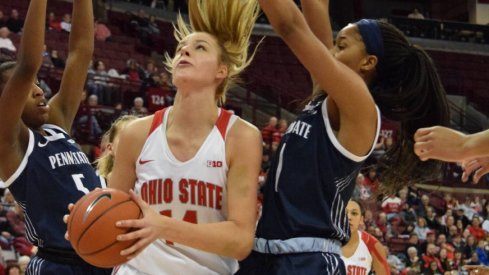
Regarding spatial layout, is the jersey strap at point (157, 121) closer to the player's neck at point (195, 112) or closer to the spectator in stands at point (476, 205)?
the player's neck at point (195, 112)

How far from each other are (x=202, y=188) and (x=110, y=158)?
170 cm

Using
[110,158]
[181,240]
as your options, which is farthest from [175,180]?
[110,158]

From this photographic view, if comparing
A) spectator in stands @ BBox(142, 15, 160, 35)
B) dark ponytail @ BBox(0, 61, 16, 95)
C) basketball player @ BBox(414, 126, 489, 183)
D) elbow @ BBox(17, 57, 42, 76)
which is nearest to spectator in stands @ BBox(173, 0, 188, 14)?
spectator in stands @ BBox(142, 15, 160, 35)

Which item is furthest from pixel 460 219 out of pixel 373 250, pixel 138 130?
pixel 138 130

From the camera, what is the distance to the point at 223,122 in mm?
3336

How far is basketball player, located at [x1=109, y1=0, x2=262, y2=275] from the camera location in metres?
3.13

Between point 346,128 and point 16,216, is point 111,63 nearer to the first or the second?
point 16,216

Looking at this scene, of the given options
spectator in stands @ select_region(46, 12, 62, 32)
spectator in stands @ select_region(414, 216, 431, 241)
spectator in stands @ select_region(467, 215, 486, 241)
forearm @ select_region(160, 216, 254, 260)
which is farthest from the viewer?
spectator in stands @ select_region(46, 12, 62, 32)

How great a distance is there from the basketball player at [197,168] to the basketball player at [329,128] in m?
0.13

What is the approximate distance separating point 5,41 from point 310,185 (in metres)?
11.2

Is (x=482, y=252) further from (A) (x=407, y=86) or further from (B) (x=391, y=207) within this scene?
(A) (x=407, y=86)

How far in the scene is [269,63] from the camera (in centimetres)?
2038

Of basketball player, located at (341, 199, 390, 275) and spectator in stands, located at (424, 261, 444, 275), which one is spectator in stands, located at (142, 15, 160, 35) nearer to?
spectator in stands, located at (424, 261, 444, 275)

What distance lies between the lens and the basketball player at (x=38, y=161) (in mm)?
3943
